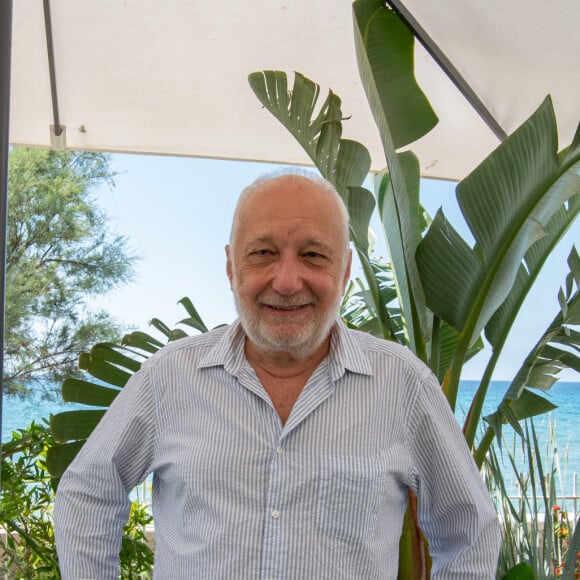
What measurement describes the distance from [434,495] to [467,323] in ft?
3.15

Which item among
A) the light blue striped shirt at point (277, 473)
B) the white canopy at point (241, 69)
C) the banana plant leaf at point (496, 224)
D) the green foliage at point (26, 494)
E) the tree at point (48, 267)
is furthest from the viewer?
the tree at point (48, 267)

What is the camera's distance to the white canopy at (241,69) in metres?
2.92

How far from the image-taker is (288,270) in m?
1.32

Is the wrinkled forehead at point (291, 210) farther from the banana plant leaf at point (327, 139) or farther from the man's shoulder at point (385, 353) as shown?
the banana plant leaf at point (327, 139)

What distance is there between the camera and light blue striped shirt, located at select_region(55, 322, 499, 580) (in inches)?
48.3

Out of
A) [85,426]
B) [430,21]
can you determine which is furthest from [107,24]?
[85,426]

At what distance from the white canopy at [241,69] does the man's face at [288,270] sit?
1.71 meters

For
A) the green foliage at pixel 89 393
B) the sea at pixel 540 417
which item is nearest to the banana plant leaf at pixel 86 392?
the green foliage at pixel 89 393

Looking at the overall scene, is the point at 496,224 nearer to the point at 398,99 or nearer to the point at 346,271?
the point at 398,99

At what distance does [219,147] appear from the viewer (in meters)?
3.71

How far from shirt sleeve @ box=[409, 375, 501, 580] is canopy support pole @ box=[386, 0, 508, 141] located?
190cm

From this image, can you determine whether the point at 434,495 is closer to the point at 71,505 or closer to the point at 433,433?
the point at 433,433

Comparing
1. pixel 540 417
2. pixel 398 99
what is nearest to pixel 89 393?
pixel 398 99

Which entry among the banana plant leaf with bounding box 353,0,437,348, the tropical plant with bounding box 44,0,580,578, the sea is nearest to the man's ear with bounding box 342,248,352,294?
the tropical plant with bounding box 44,0,580,578
